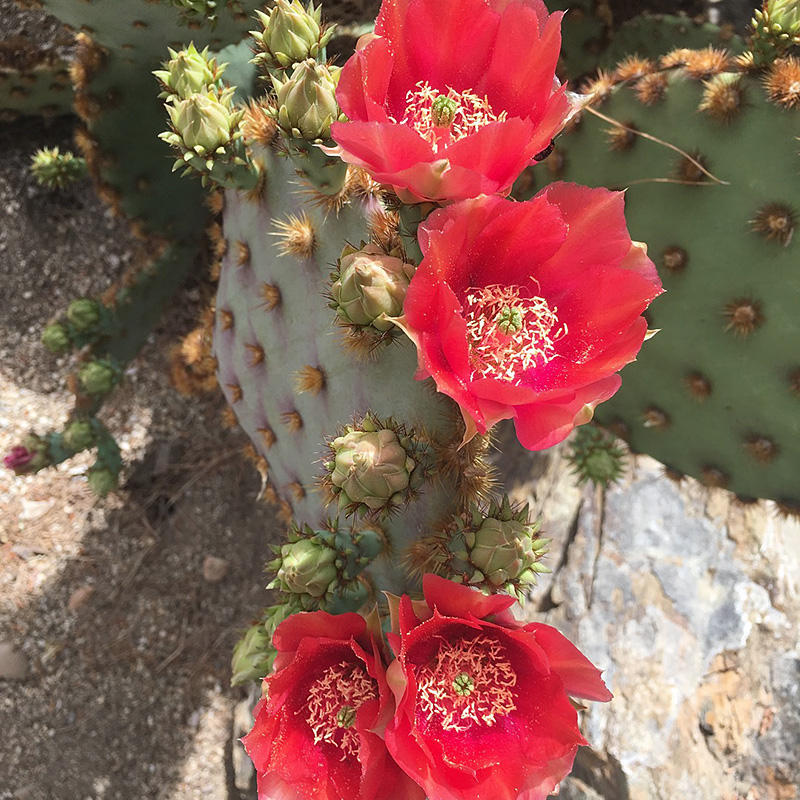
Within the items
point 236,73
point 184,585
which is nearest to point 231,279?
point 236,73

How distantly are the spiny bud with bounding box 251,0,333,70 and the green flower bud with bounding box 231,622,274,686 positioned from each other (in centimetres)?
67

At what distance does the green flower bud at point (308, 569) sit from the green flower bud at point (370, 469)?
0.12 metres

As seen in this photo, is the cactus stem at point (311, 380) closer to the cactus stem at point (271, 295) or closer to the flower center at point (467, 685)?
the cactus stem at point (271, 295)

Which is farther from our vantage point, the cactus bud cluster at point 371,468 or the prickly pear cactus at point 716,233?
the prickly pear cactus at point 716,233

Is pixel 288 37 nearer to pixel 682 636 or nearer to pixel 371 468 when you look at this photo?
pixel 371 468

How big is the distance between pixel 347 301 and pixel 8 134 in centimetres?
160

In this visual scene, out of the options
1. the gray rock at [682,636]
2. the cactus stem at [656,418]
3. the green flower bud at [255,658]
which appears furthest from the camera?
the gray rock at [682,636]

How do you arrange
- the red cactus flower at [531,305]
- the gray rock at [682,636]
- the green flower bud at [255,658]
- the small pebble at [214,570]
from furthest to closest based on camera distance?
1. the small pebble at [214,570]
2. the gray rock at [682,636]
3. the green flower bud at [255,658]
4. the red cactus flower at [531,305]

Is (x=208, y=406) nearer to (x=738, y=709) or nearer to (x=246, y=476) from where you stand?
(x=246, y=476)

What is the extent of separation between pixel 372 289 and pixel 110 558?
1394mm

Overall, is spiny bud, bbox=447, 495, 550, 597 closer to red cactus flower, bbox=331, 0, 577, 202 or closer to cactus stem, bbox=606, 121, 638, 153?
red cactus flower, bbox=331, 0, 577, 202

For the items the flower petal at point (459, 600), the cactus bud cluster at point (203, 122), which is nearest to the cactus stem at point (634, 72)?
the cactus bud cluster at point (203, 122)

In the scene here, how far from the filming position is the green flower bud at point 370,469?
2.10 feet

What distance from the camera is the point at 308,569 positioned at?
745mm
